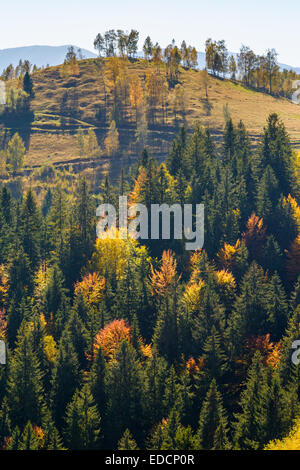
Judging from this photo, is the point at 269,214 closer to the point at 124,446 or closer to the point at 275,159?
the point at 275,159

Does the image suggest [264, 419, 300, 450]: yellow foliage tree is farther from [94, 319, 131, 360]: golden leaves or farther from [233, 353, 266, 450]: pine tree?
[94, 319, 131, 360]: golden leaves

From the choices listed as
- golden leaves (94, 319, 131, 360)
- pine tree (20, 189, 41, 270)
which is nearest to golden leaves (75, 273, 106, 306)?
pine tree (20, 189, 41, 270)

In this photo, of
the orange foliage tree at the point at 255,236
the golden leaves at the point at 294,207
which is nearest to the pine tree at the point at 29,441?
the orange foliage tree at the point at 255,236

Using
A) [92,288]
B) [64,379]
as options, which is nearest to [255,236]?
[92,288]

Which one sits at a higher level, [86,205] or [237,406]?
[86,205]

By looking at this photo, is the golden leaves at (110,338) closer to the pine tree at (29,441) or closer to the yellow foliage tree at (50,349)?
the yellow foliage tree at (50,349)

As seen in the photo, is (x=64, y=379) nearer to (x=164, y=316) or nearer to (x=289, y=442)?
(x=164, y=316)
